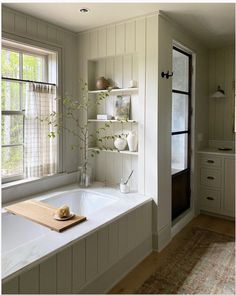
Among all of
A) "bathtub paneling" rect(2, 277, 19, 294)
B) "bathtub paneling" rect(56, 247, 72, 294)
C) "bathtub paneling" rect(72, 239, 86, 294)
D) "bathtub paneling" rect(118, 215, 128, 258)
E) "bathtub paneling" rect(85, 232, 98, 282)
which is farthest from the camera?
"bathtub paneling" rect(118, 215, 128, 258)

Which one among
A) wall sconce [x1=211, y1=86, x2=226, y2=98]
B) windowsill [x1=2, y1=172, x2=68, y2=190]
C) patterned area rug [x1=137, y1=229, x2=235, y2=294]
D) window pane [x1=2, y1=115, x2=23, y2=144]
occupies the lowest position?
patterned area rug [x1=137, y1=229, x2=235, y2=294]

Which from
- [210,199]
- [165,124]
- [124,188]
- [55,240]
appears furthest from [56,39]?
[210,199]

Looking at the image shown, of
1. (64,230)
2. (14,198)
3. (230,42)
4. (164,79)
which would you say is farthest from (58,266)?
(230,42)

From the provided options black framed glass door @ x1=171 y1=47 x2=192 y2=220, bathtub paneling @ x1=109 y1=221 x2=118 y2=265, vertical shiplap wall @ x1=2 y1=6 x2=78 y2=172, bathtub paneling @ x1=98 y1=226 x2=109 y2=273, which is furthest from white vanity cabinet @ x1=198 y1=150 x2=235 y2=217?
bathtub paneling @ x1=98 y1=226 x2=109 y2=273

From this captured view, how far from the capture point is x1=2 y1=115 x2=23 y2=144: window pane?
2727 mm

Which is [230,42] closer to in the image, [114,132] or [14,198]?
[114,132]

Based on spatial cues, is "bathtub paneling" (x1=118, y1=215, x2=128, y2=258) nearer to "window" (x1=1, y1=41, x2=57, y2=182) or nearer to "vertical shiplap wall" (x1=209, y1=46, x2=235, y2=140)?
"window" (x1=1, y1=41, x2=57, y2=182)

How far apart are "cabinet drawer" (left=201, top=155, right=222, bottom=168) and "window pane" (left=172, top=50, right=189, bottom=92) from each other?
1.01 metres

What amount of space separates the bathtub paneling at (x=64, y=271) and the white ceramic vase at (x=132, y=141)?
144 centimetres

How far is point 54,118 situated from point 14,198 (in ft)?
3.28

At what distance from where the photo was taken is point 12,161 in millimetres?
2834

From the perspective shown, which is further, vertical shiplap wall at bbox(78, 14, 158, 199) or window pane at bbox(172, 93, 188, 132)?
window pane at bbox(172, 93, 188, 132)

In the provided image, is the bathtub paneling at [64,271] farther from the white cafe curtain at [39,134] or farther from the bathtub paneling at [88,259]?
the white cafe curtain at [39,134]

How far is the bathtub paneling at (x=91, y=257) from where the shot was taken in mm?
2006
